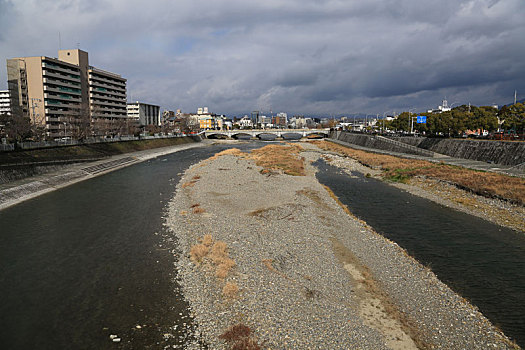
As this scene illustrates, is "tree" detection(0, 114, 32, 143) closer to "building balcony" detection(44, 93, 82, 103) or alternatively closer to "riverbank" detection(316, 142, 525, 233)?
"building balcony" detection(44, 93, 82, 103)

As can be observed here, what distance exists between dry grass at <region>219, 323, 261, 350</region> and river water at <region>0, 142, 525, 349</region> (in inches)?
55.6

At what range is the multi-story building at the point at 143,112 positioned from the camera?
173375mm

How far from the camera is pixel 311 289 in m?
13.6

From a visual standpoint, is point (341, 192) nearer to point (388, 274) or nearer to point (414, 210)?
point (414, 210)

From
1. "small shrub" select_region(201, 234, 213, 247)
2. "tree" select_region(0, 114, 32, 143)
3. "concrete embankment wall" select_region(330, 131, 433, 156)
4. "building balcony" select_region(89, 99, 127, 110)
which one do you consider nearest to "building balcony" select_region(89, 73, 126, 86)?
"building balcony" select_region(89, 99, 127, 110)

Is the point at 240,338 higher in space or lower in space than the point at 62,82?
lower

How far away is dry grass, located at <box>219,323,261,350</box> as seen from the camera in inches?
396

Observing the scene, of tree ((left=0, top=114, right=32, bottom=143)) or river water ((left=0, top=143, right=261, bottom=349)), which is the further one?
tree ((left=0, top=114, right=32, bottom=143))

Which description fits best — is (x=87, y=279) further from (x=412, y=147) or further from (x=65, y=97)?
(x=65, y=97)

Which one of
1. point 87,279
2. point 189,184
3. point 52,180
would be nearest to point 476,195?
point 189,184

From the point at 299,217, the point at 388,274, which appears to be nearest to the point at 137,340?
the point at 388,274

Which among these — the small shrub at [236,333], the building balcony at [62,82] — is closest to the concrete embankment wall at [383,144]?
the small shrub at [236,333]

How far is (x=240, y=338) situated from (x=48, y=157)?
49.1m

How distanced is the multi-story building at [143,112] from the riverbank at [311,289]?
156822 mm
